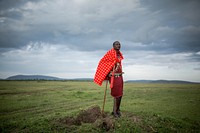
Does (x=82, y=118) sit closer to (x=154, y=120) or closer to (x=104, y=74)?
(x=104, y=74)

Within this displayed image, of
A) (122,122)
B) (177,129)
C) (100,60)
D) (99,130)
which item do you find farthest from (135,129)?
(100,60)

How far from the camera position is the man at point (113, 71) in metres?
7.66

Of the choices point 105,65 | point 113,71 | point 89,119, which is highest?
point 105,65

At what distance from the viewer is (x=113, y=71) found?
7.61m

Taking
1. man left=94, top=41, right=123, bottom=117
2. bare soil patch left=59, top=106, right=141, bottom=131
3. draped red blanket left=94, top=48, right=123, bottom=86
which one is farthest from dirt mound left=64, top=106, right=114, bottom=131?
draped red blanket left=94, top=48, right=123, bottom=86

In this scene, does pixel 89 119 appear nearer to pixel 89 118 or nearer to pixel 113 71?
pixel 89 118

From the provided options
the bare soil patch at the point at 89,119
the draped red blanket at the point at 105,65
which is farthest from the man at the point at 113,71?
the bare soil patch at the point at 89,119

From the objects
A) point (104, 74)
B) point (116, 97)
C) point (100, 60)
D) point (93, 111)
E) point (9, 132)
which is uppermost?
point (100, 60)

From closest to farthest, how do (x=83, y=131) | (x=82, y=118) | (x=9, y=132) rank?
(x=83, y=131)
(x=9, y=132)
(x=82, y=118)

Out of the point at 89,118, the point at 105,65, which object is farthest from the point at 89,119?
the point at 105,65

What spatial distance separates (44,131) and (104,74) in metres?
3.67

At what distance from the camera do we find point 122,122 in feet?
23.3

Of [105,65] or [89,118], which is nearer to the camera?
[89,118]

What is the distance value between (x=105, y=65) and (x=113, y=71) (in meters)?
0.53
